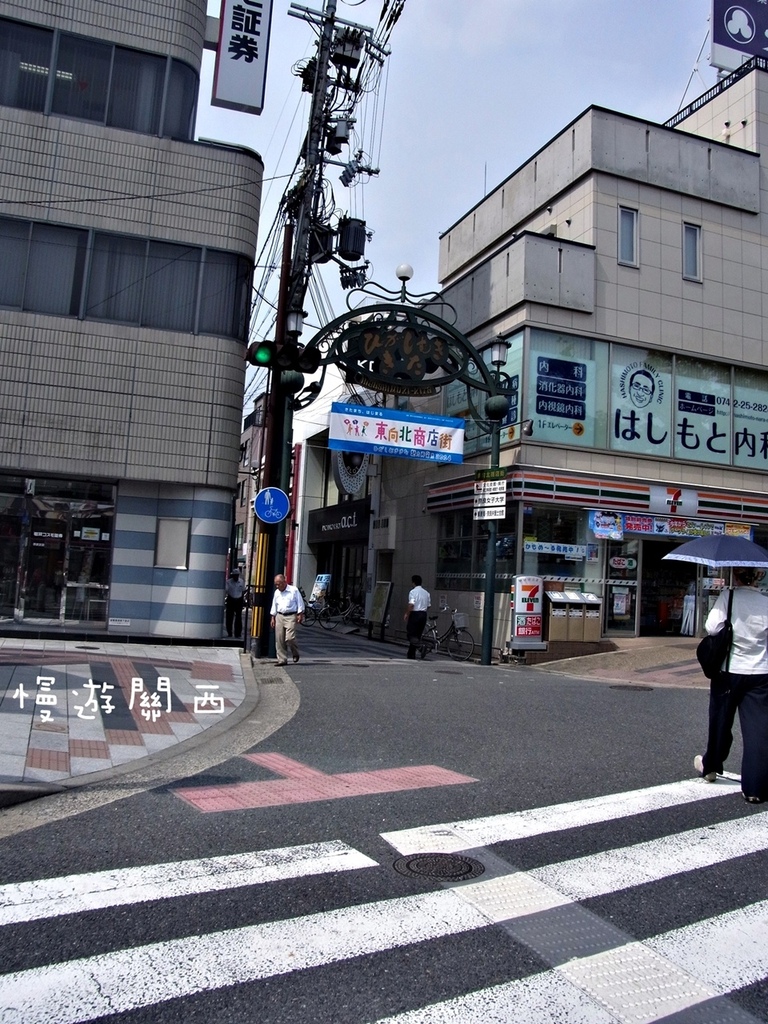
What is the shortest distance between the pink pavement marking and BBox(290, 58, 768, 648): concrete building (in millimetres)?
11795

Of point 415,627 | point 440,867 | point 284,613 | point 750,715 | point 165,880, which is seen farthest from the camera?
point 415,627

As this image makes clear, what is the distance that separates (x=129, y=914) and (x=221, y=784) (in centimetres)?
265

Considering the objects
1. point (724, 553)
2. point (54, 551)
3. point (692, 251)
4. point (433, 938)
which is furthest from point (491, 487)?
point (433, 938)

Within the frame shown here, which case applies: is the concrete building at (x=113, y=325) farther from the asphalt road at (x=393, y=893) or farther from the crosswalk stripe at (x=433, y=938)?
the crosswalk stripe at (x=433, y=938)

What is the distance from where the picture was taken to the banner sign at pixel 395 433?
58.4ft

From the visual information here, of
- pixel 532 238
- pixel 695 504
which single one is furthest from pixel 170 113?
pixel 695 504

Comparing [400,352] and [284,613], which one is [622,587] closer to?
[400,352]

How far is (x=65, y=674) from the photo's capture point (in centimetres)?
1091

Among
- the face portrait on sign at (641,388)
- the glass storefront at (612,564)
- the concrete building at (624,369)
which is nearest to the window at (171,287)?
the concrete building at (624,369)

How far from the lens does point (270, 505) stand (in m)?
14.7

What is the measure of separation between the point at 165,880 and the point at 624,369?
58.6ft

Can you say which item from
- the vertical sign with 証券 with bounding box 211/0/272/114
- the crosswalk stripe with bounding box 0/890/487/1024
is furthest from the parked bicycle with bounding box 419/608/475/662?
the crosswalk stripe with bounding box 0/890/487/1024

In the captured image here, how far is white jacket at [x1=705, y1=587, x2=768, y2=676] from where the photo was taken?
6.26 metres

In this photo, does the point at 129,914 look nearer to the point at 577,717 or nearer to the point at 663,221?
the point at 577,717
